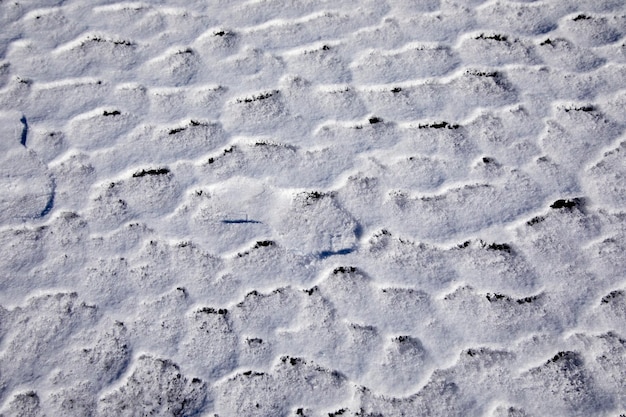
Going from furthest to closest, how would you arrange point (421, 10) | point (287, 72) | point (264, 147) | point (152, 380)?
1. point (421, 10)
2. point (287, 72)
3. point (264, 147)
4. point (152, 380)

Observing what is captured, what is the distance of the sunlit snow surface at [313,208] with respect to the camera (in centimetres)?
157

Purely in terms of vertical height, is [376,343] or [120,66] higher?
[120,66]

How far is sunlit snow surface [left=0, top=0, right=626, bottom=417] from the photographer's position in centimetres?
157

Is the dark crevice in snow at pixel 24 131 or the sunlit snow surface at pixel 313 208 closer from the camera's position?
the sunlit snow surface at pixel 313 208

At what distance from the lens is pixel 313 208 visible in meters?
1.82

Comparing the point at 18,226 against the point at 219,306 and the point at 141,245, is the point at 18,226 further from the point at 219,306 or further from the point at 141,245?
the point at 219,306

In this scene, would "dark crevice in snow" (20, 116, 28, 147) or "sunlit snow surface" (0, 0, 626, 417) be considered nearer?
"sunlit snow surface" (0, 0, 626, 417)

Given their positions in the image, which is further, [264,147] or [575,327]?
[264,147]

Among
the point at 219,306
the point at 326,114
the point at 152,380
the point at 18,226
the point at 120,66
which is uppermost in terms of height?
the point at 120,66

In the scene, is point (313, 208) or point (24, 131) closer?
point (313, 208)

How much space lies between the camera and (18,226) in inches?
70.7

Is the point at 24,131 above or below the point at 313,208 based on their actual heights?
above

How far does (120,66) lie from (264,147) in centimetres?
66

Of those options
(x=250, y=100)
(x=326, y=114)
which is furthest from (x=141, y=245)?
(x=326, y=114)
